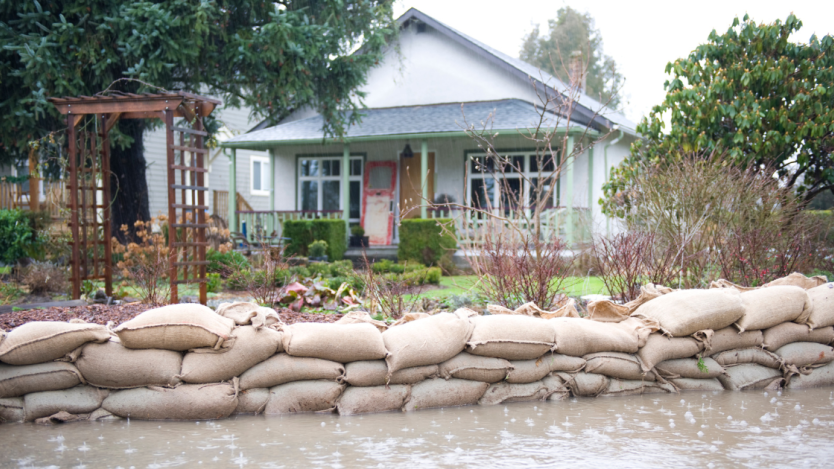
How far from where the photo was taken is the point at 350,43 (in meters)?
13.3

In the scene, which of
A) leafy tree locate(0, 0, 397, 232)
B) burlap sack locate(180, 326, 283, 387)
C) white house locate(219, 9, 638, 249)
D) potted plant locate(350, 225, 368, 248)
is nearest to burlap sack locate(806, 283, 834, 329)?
burlap sack locate(180, 326, 283, 387)

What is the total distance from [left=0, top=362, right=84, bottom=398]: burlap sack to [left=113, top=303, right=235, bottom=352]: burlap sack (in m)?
0.31

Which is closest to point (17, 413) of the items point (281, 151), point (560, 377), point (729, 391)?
point (560, 377)

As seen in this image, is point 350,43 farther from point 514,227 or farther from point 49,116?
point 514,227

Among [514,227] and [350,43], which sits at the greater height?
[350,43]

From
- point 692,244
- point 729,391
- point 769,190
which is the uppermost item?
point 769,190

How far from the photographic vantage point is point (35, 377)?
→ 11.0 feet

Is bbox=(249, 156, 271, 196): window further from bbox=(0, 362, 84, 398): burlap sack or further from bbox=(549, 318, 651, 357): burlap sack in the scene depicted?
bbox=(549, 318, 651, 357): burlap sack

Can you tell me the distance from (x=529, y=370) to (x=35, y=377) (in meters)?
2.74

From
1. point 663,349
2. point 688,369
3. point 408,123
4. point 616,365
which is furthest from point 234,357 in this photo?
point 408,123

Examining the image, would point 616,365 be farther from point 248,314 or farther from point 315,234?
point 315,234

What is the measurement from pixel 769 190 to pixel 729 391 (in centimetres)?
389

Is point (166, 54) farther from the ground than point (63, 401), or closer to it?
farther from the ground

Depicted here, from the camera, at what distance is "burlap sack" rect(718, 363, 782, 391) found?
429cm
